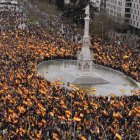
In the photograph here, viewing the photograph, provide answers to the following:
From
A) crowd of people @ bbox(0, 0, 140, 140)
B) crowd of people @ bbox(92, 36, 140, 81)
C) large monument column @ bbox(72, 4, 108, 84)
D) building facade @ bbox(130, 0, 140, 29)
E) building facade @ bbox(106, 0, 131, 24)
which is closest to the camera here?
crowd of people @ bbox(0, 0, 140, 140)

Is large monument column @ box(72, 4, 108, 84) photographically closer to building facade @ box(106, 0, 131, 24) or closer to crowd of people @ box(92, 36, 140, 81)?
crowd of people @ box(92, 36, 140, 81)

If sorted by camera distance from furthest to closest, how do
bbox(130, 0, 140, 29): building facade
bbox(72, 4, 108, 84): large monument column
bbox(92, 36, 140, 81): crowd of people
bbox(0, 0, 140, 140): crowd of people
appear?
bbox(130, 0, 140, 29): building facade → bbox(92, 36, 140, 81): crowd of people → bbox(72, 4, 108, 84): large monument column → bbox(0, 0, 140, 140): crowd of people

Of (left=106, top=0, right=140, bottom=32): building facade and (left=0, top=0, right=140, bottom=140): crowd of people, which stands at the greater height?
(left=106, top=0, right=140, bottom=32): building facade

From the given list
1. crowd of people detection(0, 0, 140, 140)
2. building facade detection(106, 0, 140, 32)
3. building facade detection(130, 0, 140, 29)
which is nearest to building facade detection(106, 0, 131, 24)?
building facade detection(106, 0, 140, 32)

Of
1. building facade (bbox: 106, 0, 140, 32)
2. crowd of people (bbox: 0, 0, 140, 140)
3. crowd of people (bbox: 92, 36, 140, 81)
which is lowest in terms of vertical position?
crowd of people (bbox: 0, 0, 140, 140)

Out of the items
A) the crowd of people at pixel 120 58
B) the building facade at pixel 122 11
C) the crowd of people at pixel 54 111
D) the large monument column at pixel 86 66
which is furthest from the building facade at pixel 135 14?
the large monument column at pixel 86 66

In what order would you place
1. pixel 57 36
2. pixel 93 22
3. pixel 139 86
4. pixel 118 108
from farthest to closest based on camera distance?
pixel 93 22 → pixel 57 36 → pixel 139 86 → pixel 118 108

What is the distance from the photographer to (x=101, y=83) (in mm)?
43969

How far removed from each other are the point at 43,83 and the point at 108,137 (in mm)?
10329

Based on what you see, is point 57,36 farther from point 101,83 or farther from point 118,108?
point 118,108

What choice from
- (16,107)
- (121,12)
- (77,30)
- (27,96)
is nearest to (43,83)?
(27,96)

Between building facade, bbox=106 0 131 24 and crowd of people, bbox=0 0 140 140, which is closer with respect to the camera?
crowd of people, bbox=0 0 140 140

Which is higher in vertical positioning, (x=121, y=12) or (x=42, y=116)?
(x=121, y=12)

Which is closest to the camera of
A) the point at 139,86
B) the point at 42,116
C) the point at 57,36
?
the point at 42,116
